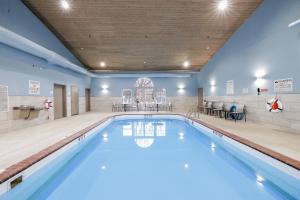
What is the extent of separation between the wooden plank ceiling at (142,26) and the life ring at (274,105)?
117 inches

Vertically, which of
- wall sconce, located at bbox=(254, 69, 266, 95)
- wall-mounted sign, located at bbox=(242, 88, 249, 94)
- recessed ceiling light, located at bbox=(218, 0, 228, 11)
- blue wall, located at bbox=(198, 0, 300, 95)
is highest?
recessed ceiling light, located at bbox=(218, 0, 228, 11)

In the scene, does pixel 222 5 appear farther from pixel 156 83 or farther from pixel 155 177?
pixel 156 83

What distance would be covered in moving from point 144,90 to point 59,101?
5686 millimetres

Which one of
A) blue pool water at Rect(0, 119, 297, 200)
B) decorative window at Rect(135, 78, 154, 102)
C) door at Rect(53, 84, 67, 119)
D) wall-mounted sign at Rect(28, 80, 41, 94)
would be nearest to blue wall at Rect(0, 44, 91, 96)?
wall-mounted sign at Rect(28, 80, 41, 94)

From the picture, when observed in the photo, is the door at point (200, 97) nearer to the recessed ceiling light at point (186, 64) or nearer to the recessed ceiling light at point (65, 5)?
the recessed ceiling light at point (186, 64)

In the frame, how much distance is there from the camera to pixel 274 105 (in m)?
5.16

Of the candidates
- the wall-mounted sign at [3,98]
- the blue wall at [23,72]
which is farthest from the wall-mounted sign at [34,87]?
the wall-mounted sign at [3,98]

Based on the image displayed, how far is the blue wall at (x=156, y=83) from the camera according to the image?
12.5m

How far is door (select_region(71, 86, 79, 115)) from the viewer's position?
961cm

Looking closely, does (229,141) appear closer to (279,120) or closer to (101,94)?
(279,120)

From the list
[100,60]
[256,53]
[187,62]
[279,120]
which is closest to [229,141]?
[279,120]

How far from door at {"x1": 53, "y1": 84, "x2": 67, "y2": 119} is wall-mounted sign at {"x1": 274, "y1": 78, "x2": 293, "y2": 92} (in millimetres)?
7721

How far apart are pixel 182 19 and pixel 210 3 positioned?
42.7 inches

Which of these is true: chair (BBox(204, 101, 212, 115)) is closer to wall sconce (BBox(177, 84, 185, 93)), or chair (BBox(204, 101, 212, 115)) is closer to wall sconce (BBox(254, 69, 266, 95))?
wall sconce (BBox(177, 84, 185, 93))
